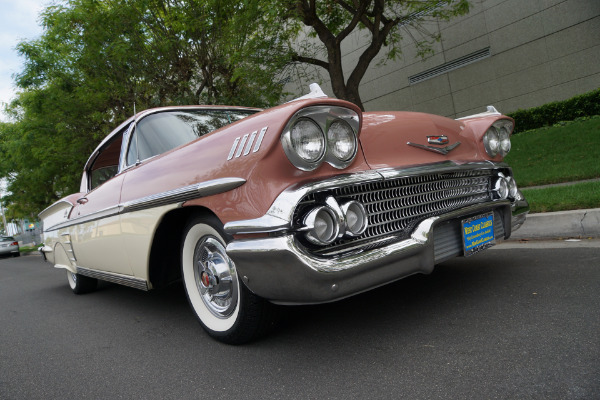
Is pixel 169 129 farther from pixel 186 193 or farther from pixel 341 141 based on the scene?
pixel 341 141

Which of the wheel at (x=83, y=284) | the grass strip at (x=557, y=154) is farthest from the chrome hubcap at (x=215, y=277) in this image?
the grass strip at (x=557, y=154)

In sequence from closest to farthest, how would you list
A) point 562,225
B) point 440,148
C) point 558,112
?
point 440,148, point 562,225, point 558,112

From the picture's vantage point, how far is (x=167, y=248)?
298 cm

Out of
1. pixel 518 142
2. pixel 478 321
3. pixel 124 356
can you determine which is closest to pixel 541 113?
pixel 518 142

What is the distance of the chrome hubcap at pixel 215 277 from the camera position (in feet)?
8.16

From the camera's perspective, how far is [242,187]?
213cm

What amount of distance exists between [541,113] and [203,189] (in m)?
12.4

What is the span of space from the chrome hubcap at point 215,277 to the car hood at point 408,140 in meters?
0.99

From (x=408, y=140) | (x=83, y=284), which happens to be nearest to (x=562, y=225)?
(x=408, y=140)

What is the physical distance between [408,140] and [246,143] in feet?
3.10

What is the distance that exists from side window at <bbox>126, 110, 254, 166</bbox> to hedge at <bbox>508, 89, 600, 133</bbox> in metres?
11.1

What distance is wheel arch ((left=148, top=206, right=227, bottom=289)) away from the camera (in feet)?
9.15

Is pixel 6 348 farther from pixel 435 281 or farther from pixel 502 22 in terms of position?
pixel 502 22

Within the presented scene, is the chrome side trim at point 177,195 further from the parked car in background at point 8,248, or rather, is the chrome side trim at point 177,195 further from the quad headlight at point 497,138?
the parked car in background at point 8,248
